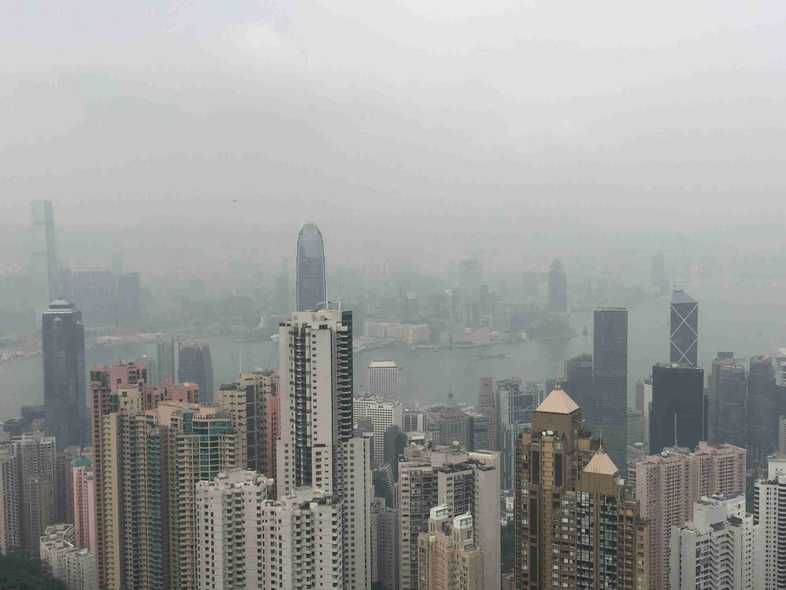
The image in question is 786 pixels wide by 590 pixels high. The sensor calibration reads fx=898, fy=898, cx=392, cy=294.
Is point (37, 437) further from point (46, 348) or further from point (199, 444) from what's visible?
point (199, 444)

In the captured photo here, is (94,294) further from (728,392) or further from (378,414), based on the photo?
(728,392)

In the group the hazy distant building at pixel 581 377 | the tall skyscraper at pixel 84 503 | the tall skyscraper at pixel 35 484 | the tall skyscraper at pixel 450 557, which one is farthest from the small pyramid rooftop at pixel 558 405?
the tall skyscraper at pixel 35 484

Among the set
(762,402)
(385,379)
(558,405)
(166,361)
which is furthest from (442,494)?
(762,402)

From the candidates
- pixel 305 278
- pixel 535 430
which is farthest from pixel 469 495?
pixel 305 278

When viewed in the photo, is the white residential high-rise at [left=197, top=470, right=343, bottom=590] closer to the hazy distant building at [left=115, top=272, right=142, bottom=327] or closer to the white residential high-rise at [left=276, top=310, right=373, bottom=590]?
the white residential high-rise at [left=276, top=310, right=373, bottom=590]

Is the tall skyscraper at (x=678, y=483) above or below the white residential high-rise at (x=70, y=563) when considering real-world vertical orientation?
above

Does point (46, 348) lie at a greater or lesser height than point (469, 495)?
greater

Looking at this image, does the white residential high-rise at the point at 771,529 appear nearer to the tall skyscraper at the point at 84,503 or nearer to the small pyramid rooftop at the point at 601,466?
the small pyramid rooftop at the point at 601,466
